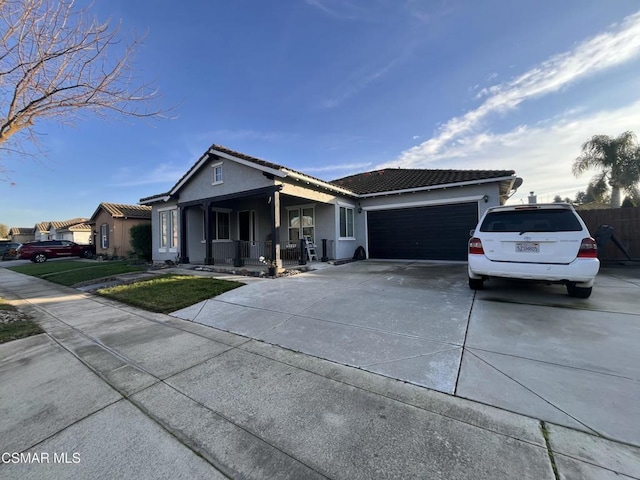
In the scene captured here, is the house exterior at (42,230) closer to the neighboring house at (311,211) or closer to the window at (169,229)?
the window at (169,229)

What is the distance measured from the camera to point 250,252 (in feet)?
45.5

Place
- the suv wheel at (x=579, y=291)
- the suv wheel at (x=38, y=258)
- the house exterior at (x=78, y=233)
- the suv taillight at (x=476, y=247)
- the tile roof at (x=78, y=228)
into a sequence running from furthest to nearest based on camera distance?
the house exterior at (x=78, y=233), the tile roof at (x=78, y=228), the suv wheel at (x=38, y=258), the suv taillight at (x=476, y=247), the suv wheel at (x=579, y=291)

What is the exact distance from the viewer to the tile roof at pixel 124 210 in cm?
1962

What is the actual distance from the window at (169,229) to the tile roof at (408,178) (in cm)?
892

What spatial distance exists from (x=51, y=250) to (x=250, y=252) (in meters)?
19.2

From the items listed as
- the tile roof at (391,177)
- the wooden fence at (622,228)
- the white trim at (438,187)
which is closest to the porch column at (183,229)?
the tile roof at (391,177)

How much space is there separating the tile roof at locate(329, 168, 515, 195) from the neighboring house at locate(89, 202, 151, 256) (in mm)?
16239

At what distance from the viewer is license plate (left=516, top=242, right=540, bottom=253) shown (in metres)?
4.71

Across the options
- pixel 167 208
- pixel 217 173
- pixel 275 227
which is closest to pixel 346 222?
pixel 275 227

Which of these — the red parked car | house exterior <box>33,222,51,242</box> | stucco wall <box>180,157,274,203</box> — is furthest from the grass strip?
house exterior <box>33,222,51,242</box>

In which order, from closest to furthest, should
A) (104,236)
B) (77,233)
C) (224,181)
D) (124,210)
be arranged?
(224,181), (124,210), (104,236), (77,233)

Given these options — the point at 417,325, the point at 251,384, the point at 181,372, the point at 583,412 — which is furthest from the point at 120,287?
the point at 583,412

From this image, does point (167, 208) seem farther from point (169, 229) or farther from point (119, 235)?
point (119, 235)

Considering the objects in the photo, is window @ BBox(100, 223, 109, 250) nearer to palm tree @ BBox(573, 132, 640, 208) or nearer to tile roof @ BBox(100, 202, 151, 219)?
tile roof @ BBox(100, 202, 151, 219)
